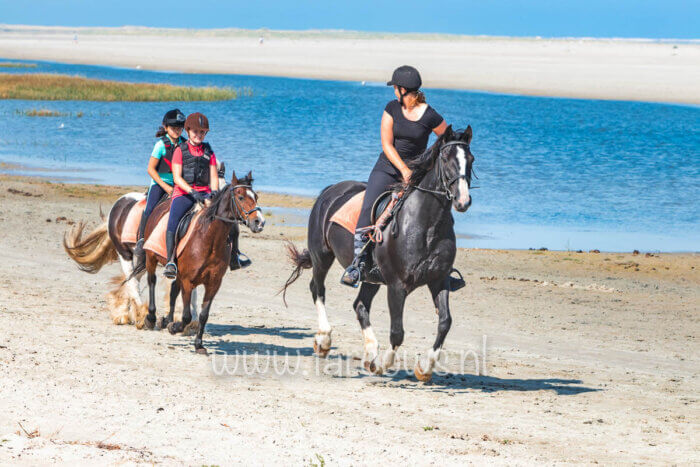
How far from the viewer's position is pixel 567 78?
80875 mm

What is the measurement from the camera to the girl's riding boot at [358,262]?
955 cm

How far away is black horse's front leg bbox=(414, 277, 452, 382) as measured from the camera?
9.04m

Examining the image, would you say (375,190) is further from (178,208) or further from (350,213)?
(178,208)

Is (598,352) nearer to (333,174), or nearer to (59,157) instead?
(333,174)

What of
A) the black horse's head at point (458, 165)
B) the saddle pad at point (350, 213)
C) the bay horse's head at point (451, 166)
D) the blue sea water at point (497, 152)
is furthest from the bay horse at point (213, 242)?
the blue sea water at point (497, 152)

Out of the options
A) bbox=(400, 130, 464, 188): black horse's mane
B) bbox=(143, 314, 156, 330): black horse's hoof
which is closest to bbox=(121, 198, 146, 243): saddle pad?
bbox=(143, 314, 156, 330): black horse's hoof

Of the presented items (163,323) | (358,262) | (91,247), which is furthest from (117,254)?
(358,262)

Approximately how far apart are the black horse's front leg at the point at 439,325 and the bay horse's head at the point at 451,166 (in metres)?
0.98

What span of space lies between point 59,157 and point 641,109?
39245mm

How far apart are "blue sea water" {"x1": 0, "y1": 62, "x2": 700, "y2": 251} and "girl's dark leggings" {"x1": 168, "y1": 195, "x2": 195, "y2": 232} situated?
10.8 m

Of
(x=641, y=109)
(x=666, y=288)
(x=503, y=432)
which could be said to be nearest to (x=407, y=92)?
(x=503, y=432)

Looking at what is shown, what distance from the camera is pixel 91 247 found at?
13016mm

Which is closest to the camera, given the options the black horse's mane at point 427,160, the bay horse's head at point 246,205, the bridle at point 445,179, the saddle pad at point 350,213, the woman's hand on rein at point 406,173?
the bridle at point 445,179

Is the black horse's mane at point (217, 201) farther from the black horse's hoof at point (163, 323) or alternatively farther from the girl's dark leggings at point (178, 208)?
the black horse's hoof at point (163, 323)
